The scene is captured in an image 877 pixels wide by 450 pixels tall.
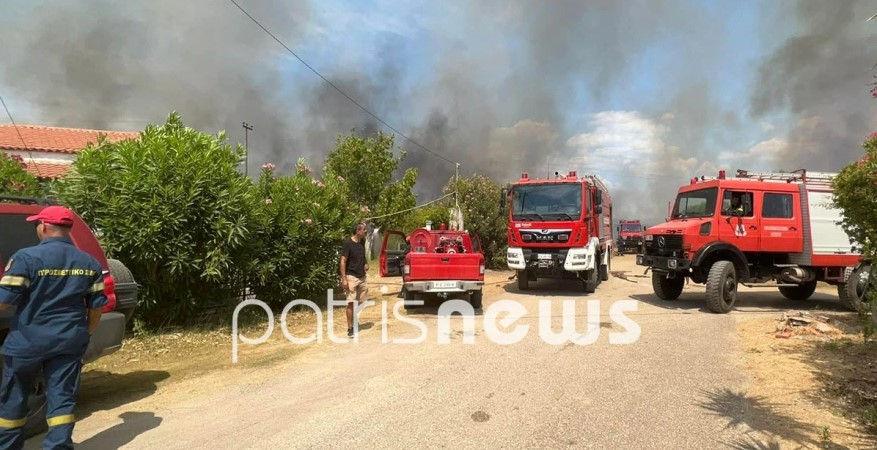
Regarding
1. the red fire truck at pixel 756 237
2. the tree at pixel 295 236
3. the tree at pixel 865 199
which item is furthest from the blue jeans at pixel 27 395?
the red fire truck at pixel 756 237

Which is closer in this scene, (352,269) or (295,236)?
(352,269)

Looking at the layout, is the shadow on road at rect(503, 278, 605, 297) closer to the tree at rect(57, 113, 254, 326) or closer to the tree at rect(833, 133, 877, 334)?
the tree at rect(833, 133, 877, 334)

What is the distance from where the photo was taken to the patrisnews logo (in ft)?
24.6

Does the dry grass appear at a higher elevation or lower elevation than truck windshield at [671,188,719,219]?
lower

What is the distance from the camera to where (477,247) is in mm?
12570

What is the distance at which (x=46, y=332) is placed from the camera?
10.9ft

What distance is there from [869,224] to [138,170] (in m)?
8.92

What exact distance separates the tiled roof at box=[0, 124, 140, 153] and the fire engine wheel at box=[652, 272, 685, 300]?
20090mm

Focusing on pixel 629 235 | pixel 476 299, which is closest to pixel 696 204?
pixel 476 299

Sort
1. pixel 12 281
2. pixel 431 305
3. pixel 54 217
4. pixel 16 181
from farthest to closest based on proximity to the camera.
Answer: pixel 431 305 → pixel 16 181 → pixel 54 217 → pixel 12 281

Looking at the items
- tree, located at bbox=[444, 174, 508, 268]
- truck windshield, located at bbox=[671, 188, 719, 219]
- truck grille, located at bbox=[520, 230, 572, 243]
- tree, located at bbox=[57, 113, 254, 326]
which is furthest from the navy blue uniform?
tree, located at bbox=[444, 174, 508, 268]

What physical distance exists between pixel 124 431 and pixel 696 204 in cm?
1100

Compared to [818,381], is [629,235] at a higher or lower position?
higher

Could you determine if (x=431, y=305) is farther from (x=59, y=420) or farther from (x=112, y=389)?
(x=59, y=420)
